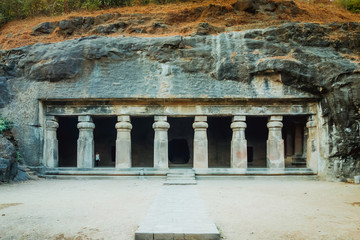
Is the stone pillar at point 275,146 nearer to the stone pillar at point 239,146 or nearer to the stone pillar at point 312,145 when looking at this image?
the stone pillar at point 239,146

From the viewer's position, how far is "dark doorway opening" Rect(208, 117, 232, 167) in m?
16.0

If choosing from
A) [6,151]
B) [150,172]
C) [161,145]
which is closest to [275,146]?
[161,145]

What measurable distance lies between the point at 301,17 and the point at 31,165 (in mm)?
14614

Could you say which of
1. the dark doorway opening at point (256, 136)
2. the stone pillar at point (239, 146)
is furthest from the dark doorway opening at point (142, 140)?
the stone pillar at point (239, 146)

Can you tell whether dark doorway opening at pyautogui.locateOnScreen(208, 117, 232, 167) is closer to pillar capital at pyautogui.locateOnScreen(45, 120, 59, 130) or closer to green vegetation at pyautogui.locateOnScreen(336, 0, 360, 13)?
pillar capital at pyautogui.locateOnScreen(45, 120, 59, 130)

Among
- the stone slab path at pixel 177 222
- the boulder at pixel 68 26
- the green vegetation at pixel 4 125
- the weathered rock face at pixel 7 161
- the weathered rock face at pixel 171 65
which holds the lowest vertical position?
the stone slab path at pixel 177 222

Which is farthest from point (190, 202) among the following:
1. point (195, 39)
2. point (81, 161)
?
point (195, 39)

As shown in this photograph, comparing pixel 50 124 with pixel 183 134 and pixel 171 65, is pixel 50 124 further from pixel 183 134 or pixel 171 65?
pixel 183 134

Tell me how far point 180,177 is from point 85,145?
438 centimetres

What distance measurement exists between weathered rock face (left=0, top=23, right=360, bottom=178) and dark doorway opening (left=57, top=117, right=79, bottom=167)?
→ 4.39m

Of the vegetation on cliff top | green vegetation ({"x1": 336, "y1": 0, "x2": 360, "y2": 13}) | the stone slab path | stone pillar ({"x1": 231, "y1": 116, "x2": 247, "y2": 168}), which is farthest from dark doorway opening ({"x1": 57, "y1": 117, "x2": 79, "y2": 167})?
green vegetation ({"x1": 336, "y1": 0, "x2": 360, "y2": 13})

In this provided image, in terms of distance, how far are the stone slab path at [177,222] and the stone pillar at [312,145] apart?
7401mm

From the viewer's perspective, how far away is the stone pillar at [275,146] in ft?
38.7

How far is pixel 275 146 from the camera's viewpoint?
11.9 m
